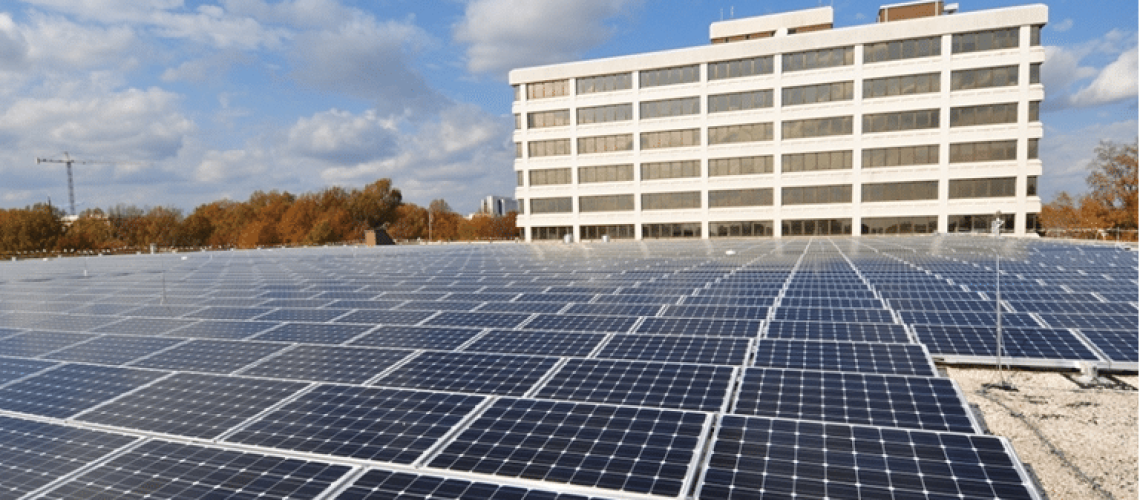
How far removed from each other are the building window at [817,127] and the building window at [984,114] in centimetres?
1103

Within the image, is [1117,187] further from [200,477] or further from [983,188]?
[200,477]

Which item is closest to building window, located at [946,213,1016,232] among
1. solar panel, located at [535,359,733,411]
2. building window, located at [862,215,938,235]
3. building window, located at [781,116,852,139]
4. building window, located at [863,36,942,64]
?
building window, located at [862,215,938,235]

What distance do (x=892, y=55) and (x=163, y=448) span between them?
254 ft

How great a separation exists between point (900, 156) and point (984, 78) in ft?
37.8

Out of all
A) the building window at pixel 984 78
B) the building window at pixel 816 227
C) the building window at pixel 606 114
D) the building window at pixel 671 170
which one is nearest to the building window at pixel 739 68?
the building window at pixel 671 170

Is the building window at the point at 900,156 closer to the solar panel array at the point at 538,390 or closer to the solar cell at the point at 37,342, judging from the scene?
the solar panel array at the point at 538,390

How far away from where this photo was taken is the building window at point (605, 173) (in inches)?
3017

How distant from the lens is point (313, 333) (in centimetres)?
1227

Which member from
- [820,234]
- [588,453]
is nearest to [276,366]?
[588,453]

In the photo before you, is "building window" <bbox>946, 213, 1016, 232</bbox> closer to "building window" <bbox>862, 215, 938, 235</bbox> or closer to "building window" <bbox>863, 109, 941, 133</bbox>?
"building window" <bbox>862, 215, 938, 235</bbox>

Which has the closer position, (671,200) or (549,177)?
(671,200)

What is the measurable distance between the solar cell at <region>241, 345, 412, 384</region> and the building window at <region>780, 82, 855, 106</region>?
229 ft

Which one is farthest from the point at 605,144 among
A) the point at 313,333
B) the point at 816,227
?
the point at 313,333

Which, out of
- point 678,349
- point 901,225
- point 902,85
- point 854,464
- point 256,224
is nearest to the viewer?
point 854,464
